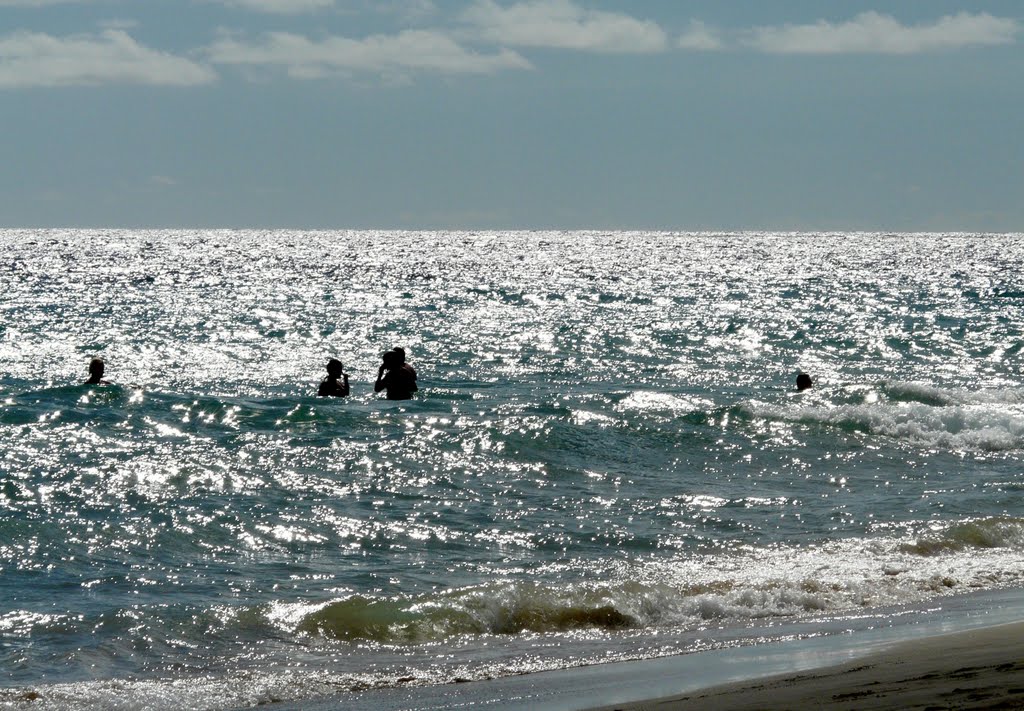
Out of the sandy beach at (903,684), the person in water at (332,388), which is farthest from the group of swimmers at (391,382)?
the sandy beach at (903,684)

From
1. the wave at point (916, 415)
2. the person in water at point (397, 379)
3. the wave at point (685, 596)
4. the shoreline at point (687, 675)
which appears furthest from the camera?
the person in water at point (397, 379)

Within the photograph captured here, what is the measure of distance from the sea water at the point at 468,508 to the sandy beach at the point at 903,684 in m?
1.73

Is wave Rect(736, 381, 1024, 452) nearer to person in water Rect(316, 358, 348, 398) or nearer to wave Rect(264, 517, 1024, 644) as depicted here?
person in water Rect(316, 358, 348, 398)

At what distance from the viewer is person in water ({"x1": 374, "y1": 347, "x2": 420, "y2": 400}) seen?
21.9 meters

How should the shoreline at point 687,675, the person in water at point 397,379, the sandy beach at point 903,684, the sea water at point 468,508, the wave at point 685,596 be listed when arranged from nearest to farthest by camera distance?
the sandy beach at point 903,684 → the shoreline at point 687,675 → the sea water at point 468,508 → the wave at point 685,596 → the person in water at point 397,379

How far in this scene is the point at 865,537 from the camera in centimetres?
1255

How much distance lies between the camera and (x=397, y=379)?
72.0 ft

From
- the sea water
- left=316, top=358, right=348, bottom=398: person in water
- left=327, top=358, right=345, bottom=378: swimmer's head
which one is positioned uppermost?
left=327, top=358, right=345, bottom=378: swimmer's head

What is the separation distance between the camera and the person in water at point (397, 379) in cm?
2192

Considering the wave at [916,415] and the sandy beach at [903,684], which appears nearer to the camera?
the sandy beach at [903,684]

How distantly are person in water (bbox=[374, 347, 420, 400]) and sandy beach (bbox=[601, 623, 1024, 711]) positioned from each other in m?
14.9

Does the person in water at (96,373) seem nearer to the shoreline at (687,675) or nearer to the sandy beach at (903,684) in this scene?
the shoreline at (687,675)

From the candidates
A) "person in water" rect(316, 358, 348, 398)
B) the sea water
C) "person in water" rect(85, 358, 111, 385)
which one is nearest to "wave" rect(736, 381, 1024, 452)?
the sea water

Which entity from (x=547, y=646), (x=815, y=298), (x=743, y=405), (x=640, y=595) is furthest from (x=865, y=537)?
(x=815, y=298)
